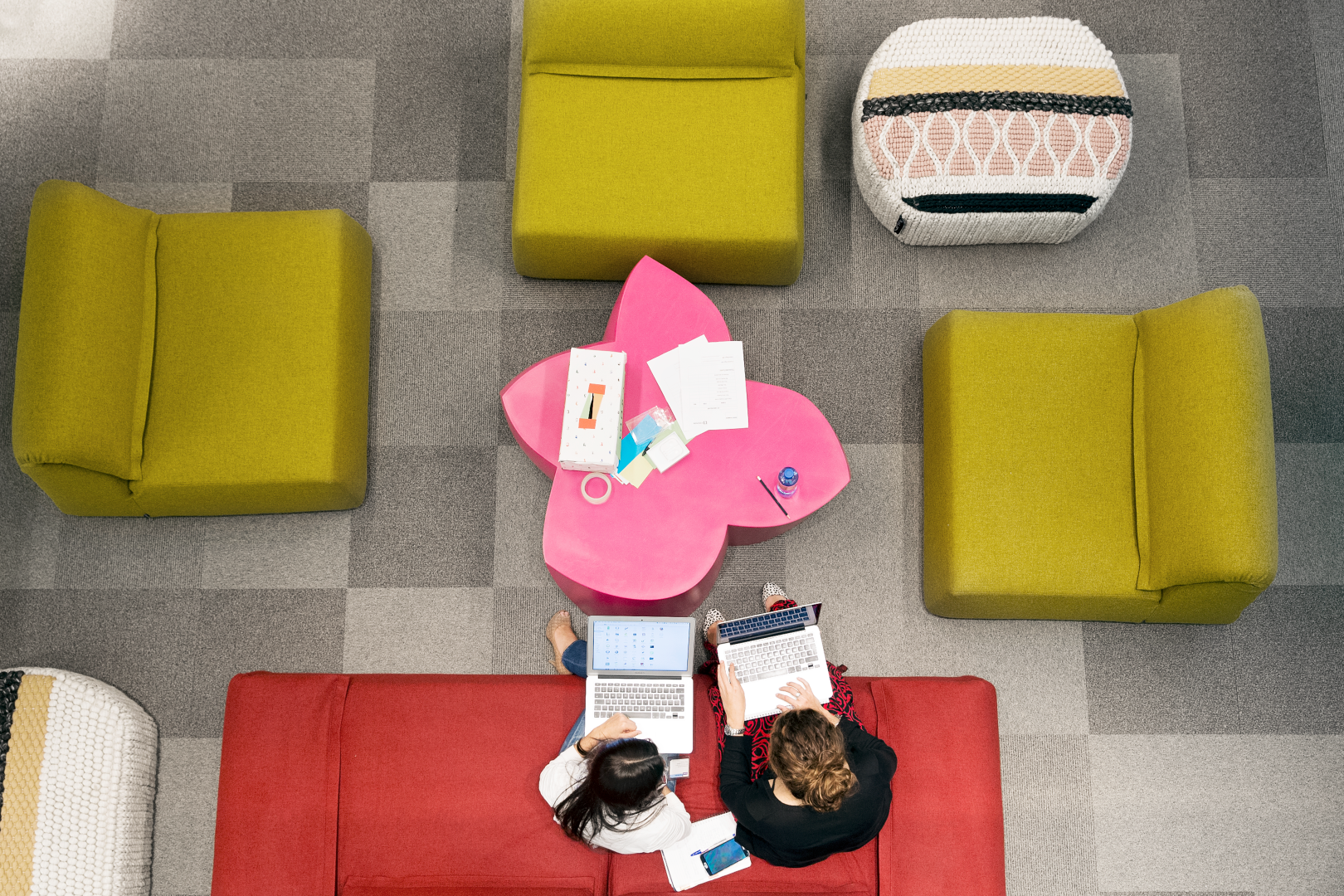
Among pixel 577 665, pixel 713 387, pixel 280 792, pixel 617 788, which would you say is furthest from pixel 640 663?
pixel 280 792

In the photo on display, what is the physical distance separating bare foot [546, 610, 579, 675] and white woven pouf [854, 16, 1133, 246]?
197 centimetres

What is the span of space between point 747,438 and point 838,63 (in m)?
1.87

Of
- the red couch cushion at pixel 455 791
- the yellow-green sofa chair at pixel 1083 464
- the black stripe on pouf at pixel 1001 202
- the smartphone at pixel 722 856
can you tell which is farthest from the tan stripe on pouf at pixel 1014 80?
the smartphone at pixel 722 856

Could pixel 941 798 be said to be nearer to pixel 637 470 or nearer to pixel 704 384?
pixel 637 470

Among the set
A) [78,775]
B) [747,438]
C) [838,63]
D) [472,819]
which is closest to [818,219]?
[838,63]

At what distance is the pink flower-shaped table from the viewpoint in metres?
2.63

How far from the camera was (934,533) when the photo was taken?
2984mm

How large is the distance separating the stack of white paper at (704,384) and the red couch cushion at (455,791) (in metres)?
0.98

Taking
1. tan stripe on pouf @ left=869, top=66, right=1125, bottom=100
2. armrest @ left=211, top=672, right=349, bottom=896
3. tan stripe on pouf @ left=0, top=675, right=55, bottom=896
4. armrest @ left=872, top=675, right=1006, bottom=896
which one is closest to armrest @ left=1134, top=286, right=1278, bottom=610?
armrest @ left=872, top=675, right=1006, bottom=896

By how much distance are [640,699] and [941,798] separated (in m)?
0.97

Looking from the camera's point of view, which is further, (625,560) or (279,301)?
(279,301)

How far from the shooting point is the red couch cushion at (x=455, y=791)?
251 cm

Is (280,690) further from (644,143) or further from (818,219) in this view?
(818,219)

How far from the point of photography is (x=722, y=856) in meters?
2.51
